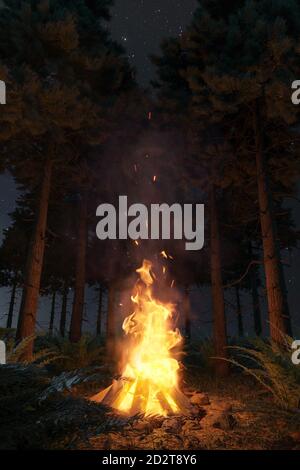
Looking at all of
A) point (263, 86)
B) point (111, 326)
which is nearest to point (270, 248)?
point (263, 86)

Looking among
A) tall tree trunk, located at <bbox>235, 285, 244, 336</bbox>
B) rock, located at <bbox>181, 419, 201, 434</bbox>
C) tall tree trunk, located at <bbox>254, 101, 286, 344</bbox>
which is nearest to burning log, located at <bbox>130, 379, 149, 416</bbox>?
rock, located at <bbox>181, 419, 201, 434</bbox>

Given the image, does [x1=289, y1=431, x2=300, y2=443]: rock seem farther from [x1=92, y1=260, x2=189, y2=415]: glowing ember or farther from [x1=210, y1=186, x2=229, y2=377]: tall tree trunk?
[x1=210, y1=186, x2=229, y2=377]: tall tree trunk

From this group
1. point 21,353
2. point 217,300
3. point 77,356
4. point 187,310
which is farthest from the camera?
point 187,310

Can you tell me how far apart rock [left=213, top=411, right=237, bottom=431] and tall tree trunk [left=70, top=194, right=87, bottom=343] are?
764 cm

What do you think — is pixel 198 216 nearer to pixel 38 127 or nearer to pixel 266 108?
pixel 266 108

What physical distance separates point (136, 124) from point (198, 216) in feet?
12.6

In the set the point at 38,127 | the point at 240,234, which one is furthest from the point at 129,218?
the point at 240,234

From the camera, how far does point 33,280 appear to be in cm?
921

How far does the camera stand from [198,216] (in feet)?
44.0

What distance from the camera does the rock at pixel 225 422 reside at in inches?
206

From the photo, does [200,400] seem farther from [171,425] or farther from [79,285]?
[79,285]

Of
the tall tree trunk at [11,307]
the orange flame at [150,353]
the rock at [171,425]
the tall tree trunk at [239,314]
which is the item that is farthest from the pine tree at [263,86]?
the tall tree trunk at [11,307]

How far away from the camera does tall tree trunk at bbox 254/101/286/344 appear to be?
8.39 m

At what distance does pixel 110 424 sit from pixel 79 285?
31.4 feet
